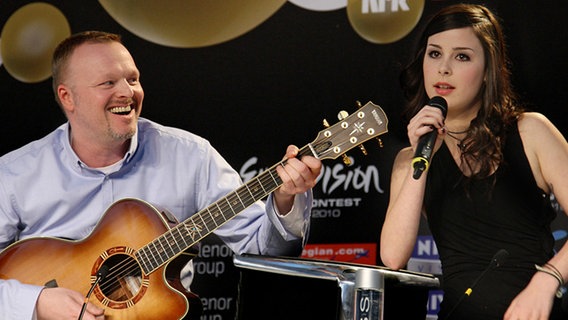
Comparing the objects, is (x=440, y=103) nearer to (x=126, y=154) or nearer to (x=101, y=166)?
(x=126, y=154)

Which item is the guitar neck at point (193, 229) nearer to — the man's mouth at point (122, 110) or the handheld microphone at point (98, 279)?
the handheld microphone at point (98, 279)

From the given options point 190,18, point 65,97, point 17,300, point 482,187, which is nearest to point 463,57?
point 482,187

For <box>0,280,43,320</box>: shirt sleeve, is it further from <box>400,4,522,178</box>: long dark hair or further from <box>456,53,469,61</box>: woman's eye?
<box>456,53,469,61</box>: woman's eye

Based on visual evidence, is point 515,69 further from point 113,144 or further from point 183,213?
point 113,144

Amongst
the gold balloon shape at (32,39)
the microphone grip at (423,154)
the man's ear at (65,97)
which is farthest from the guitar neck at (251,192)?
the gold balloon shape at (32,39)

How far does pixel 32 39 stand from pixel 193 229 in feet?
5.17

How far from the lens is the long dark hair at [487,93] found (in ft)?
10.6

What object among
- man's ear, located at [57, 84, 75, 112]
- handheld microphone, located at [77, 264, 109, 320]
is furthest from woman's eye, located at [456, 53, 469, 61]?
man's ear, located at [57, 84, 75, 112]

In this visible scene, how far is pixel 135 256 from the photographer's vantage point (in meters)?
3.31

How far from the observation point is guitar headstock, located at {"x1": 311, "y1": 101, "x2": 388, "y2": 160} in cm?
309

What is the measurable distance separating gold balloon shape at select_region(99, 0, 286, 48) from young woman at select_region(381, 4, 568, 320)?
3.15ft

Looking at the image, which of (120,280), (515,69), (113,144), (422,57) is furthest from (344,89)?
(120,280)

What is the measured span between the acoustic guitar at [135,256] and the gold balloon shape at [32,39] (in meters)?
1.14

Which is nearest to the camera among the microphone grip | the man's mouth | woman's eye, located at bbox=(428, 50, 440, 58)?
the microphone grip
